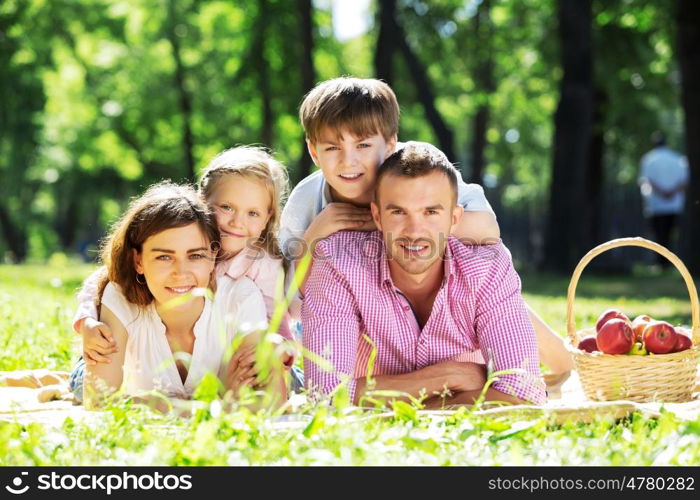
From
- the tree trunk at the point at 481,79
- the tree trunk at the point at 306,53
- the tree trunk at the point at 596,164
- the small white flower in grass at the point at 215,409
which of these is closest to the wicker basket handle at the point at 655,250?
the small white flower in grass at the point at 215,409

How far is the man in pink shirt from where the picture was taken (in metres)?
4.01

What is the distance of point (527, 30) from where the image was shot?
21.1 meters

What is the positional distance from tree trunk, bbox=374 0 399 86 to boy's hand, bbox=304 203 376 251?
1092 centimetres

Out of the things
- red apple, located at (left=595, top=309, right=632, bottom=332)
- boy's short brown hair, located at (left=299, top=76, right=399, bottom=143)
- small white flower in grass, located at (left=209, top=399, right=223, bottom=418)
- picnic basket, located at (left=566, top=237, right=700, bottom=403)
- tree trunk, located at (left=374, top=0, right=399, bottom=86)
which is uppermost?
tree trunk, located at (left=374, top=0, right=399, bottom=86)

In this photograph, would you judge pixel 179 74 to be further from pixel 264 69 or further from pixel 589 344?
pixel 589 344

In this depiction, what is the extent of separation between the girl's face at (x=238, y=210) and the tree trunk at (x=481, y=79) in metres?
17.6

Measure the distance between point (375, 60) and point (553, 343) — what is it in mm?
10669

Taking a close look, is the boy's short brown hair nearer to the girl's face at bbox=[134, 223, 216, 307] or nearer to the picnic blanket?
the girl's face at bbox=[134, 223, 216, 307]

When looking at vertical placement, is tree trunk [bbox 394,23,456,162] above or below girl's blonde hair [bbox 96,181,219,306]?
above

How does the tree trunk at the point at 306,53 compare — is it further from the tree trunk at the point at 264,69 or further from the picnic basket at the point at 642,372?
the picnic basket at the point at 642,372

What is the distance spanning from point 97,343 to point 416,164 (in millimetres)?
1627

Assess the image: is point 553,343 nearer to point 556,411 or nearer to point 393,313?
point 393,313

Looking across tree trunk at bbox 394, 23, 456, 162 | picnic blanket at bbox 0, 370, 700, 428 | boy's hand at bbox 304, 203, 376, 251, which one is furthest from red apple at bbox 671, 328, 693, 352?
tree trunk at bbox 394, 23, 456, 162
